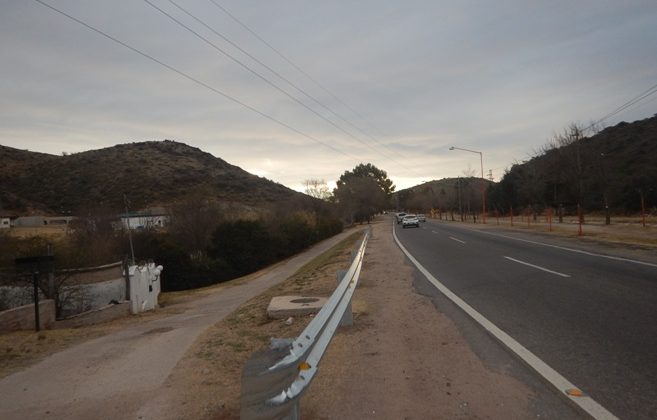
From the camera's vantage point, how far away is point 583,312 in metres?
7.61

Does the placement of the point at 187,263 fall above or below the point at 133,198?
below

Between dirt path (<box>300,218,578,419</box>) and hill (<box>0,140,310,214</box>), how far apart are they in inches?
2373

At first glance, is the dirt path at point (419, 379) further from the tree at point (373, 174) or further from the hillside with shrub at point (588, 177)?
the tree at point (373, 174)

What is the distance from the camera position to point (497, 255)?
57.1 feet

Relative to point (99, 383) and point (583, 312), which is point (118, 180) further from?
point (583, 312)

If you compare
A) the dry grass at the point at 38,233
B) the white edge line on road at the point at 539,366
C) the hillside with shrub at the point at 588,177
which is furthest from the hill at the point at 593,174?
the dry grass at the point at 38,233

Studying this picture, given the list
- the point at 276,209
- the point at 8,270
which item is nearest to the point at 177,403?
the point at 8,270

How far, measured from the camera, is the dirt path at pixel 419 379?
421 cm

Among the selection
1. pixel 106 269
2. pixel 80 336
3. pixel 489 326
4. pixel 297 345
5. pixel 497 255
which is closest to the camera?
pixel 297 345

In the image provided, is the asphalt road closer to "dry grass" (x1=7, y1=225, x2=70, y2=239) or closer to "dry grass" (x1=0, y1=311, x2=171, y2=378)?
"dry grass" (x1=0, y1=311, x2=171, y2=378)

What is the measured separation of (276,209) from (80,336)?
168 feet

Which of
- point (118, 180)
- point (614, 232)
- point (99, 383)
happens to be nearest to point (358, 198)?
point (118, 180)

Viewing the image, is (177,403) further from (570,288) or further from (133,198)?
(133,198)

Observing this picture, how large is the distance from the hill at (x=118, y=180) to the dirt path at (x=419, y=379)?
60262mm
